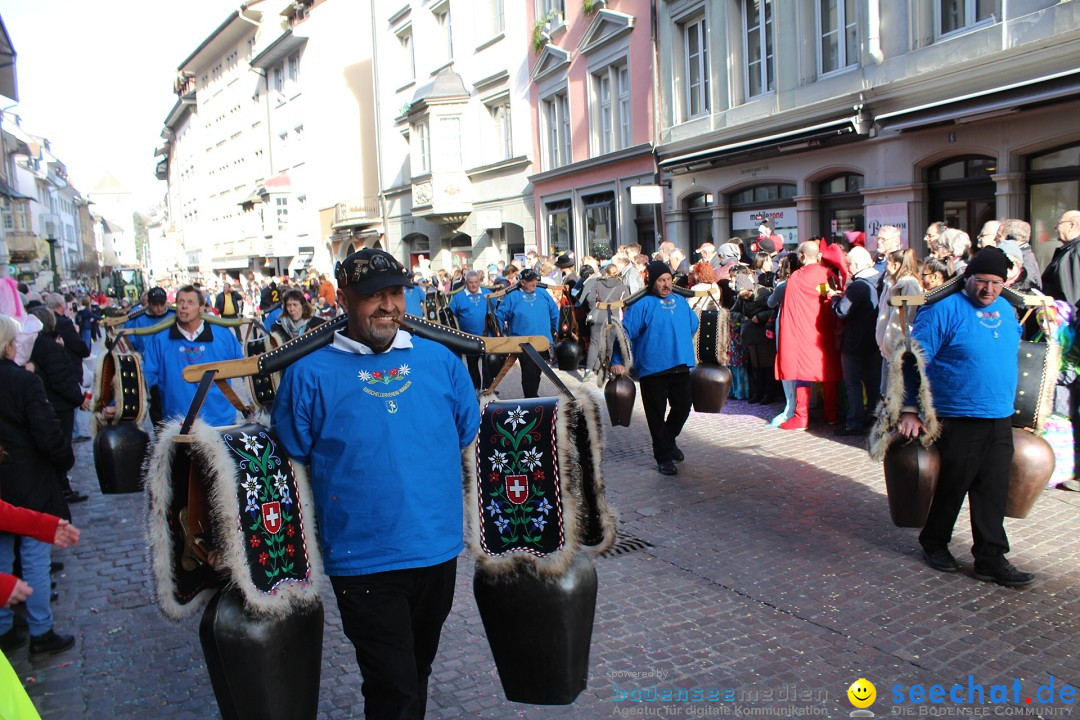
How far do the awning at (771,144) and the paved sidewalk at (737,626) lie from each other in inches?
323

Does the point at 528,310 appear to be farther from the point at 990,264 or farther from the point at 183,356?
the point at 990,264

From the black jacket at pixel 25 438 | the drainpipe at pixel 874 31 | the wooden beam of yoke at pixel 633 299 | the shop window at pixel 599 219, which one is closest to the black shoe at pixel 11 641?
the black jacket at pixel 25 438

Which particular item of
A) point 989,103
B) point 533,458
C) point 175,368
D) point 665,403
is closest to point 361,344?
point 533,458

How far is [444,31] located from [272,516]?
29272 millimetres

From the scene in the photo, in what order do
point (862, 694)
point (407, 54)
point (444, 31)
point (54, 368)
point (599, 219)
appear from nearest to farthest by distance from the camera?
point (862, 694) < point (54, 368) < point (599, 219) < point (444, 31) < point (407, 54)

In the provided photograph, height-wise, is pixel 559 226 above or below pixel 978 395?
above

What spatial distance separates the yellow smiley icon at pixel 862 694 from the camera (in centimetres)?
404

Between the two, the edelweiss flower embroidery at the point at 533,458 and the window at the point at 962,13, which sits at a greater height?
the window at the point at 962,13

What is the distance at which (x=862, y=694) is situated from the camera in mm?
4082

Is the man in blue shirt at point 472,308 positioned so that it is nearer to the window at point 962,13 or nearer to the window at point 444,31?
the window at point 962,13

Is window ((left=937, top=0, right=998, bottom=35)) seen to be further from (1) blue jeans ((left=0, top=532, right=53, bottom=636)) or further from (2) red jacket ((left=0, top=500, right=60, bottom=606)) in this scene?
(2) red jacket ((left=0, top=500, right=60, bottom=606))

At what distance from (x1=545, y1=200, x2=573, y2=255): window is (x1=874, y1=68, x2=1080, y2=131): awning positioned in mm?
11902

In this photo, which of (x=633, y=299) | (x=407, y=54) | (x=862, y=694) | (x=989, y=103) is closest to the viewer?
(x=862, y=694)

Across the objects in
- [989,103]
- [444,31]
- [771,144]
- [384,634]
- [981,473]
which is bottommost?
[981,473]
